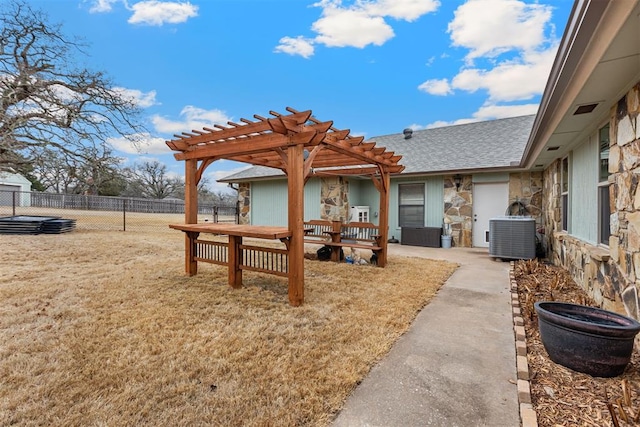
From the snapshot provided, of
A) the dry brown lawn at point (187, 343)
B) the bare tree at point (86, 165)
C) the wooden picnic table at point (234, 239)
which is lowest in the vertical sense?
the dry brown lawn at point (187, 343)

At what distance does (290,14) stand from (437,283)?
7.38m

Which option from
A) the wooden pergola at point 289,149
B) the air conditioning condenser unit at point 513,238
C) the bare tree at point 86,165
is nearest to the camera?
the wooden pergola at point 289,149

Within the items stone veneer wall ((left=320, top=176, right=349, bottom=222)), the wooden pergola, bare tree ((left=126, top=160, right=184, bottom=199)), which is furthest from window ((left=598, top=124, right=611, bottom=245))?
bare tree ((left=126, top=160, right=184, bottom=199))

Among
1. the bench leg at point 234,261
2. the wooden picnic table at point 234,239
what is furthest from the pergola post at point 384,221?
the bench leg at point 234,261

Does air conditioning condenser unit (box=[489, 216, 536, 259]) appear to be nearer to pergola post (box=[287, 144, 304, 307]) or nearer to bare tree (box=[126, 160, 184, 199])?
pergola post (box=[287, 144, 304, 307])

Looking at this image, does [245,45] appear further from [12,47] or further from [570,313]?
[570,313]

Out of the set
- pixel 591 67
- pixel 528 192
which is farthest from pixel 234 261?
pixel 528 192

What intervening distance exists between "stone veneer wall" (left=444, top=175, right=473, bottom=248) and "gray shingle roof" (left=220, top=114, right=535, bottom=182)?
2.07ft

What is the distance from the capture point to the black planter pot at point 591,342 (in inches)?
76.0

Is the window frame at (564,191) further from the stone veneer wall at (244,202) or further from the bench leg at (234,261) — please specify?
the stone veneer wall at (244,202)

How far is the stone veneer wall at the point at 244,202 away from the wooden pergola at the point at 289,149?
6.50 m

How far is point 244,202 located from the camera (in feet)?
39.6

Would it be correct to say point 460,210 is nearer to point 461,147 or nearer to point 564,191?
point 461,147

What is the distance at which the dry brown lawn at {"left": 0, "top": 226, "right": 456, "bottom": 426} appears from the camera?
1.69 meters
